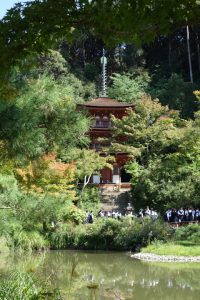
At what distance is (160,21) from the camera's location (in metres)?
1.82

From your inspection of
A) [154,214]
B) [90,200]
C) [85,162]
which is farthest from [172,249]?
[90,200]

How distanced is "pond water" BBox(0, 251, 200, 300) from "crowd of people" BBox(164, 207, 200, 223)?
131 inches

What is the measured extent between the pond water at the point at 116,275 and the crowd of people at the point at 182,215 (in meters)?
3.34

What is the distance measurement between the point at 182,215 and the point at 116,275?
615 centimetres

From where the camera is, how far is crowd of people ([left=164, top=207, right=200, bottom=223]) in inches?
695

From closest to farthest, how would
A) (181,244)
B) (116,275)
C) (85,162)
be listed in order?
(116,275)
(181,244)
(85,162)

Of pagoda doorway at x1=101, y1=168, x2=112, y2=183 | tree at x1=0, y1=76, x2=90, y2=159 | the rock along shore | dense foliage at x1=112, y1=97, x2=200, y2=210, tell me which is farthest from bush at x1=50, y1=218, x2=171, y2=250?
pagoda doorway at x1=101, y1=168, x2=112, y2=183

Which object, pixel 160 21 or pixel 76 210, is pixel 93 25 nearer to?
pixel 160 21

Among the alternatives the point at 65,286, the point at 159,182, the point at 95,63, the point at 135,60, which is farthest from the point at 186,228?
the point at 95,63

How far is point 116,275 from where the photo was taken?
1255 cm

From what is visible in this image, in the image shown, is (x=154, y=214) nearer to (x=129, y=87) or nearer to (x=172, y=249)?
(x=172, y=249)

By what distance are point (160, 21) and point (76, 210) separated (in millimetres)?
17737

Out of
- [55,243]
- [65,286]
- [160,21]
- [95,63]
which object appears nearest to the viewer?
[160,21]

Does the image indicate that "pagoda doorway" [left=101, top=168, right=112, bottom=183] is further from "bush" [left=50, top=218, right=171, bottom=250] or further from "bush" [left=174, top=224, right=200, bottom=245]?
"bush" [left=174, top=224, right=200, bottom=245]
